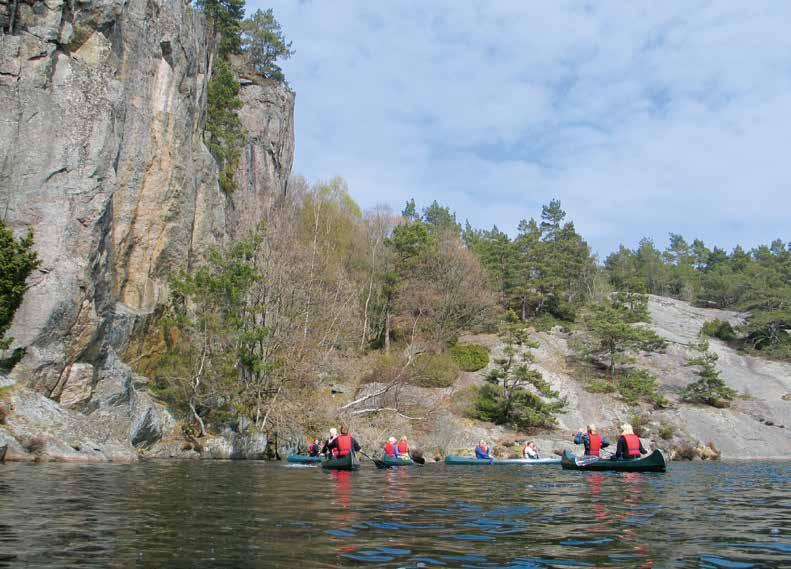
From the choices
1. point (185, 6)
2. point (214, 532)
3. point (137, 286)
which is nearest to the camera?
point (214, 532)

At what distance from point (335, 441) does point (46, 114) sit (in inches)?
762

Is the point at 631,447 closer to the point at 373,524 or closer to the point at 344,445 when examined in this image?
the point at 344,445

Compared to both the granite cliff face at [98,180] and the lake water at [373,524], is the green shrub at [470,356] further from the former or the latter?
the lake water at [373,524]

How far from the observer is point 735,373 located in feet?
191

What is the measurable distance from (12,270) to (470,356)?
1351 inches

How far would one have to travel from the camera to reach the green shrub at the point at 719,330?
7024cm

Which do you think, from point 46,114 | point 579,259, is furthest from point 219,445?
point 579,259

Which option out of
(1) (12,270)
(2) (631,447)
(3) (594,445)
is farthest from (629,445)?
(1) (12,270)

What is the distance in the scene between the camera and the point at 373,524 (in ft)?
30.7

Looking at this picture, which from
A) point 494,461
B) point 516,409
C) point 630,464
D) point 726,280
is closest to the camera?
point 630,464

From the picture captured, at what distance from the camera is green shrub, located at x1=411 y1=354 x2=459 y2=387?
47.1 meters

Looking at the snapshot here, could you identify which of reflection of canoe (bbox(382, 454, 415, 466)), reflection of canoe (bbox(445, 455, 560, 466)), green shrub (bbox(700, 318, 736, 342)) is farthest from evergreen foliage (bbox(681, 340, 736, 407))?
reflection of canoe (bbox(382, 454, 415, 466))

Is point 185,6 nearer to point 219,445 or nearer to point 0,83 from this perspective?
point 0,83

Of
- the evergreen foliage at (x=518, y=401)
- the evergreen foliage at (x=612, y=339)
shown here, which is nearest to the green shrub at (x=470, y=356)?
the evergreen foliage at (x=518, y=401)
